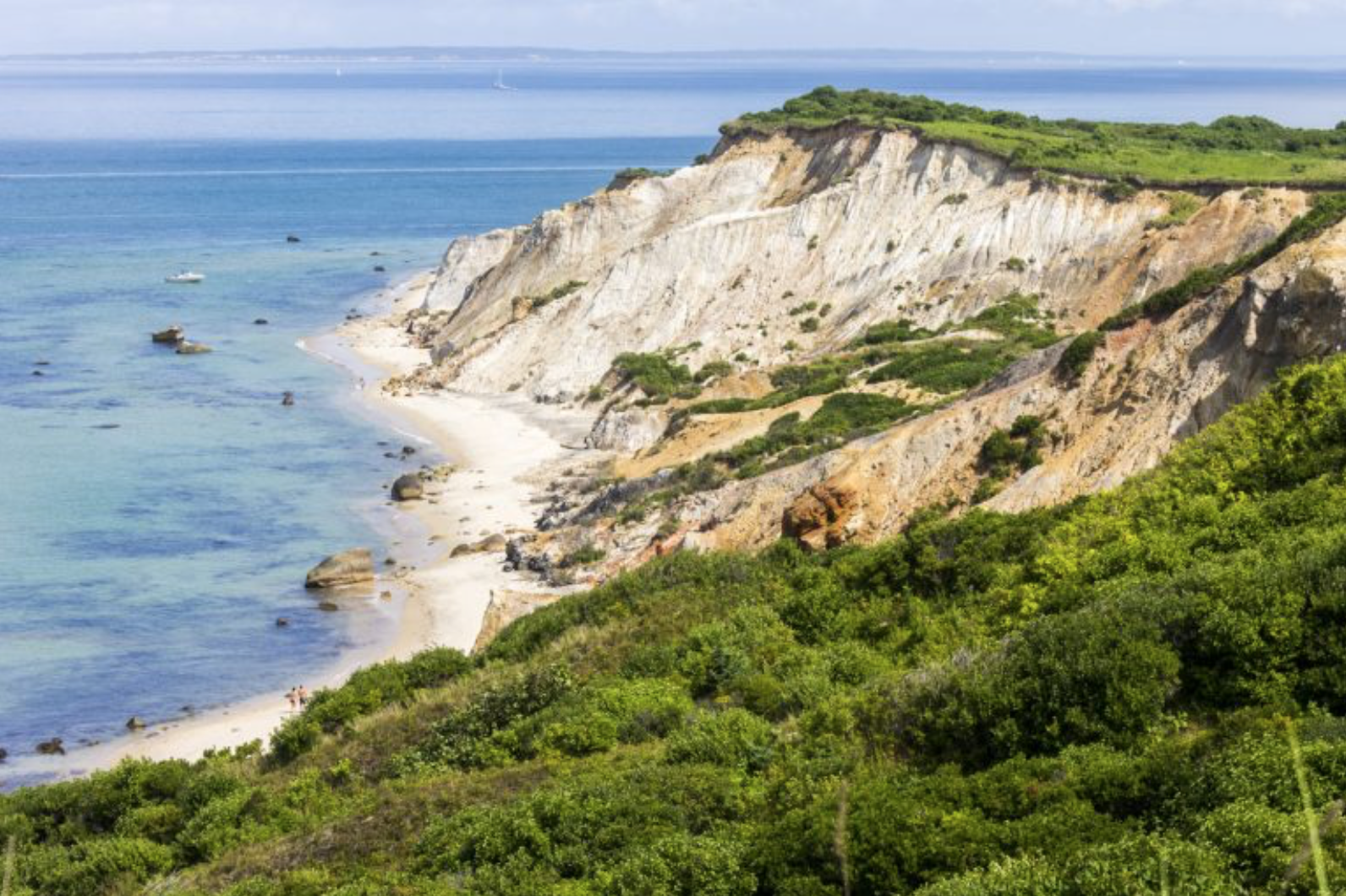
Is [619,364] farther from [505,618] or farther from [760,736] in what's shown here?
[760,736]

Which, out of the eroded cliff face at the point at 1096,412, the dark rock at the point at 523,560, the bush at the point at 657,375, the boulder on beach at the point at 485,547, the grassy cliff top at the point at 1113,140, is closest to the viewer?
the eroded cliff face at the point at 1096,412

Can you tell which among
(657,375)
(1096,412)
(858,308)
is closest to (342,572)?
(657,375)

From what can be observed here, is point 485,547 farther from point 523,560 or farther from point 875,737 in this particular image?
point 875,737

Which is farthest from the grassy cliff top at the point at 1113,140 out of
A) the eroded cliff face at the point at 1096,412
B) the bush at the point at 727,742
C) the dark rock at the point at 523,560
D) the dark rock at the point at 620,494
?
the bush at the point at 727,742

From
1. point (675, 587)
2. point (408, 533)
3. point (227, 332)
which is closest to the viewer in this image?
point (675, 587)

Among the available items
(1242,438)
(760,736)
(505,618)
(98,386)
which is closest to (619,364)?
(98,386)

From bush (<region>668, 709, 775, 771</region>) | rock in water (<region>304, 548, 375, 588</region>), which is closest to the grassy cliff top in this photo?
rock in water (<region>304, 548, 375, 588</region>)

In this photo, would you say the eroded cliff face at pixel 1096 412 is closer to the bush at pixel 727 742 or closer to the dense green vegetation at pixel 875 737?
the dense green vegetation at pixel 875 737
